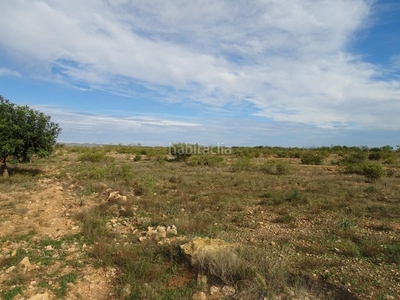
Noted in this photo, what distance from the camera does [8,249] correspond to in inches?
215

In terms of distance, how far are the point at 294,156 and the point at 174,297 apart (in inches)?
1334

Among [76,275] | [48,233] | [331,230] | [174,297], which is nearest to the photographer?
[174,297]

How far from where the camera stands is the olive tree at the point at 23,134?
12.8m

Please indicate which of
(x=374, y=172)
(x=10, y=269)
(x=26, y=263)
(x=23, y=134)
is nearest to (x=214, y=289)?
(x=26, y=263)

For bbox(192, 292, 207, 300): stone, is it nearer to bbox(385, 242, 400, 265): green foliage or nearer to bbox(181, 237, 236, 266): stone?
bbox(181, 237, 236, 266): stone

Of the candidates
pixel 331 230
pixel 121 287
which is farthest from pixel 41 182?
pixel 331 230

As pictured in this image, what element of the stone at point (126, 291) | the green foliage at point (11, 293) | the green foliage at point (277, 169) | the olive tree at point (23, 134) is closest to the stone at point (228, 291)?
the stone at point (126, 291)

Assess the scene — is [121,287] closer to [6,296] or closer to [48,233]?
[6,296]

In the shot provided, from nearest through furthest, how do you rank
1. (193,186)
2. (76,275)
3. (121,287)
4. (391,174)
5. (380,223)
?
(121,287) → (76,275) → (380,223) → (193,186) → (391,174)

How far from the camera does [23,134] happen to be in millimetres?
13227

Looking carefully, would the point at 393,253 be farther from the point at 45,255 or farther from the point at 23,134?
the point at 23,134

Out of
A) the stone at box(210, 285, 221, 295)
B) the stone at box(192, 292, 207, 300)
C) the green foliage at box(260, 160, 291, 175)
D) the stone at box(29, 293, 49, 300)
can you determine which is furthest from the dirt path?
the green foliage at box(260, 160, 291, 175)

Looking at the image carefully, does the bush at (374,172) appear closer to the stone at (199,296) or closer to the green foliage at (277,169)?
the green foliage at (277,169)

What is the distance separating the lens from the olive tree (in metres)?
12.8
